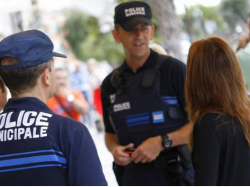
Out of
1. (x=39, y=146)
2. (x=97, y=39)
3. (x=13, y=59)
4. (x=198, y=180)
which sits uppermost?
(x=97, y=39)

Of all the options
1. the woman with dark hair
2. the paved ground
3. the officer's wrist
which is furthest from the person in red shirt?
the woman with dark hair

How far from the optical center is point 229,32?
691cm

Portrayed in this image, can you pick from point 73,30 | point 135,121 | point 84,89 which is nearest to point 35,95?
point 135,121

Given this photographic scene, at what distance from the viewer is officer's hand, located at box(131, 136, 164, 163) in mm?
2686

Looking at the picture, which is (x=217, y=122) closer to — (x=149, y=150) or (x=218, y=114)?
(x=218, y=114)

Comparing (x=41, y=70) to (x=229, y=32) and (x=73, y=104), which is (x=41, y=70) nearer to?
(x=73, y=104)

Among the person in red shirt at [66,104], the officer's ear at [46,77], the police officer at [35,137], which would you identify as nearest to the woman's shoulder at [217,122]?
the police officer at [35,137]

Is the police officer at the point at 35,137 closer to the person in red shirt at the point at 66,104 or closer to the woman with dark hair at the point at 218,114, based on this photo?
the woman with dark hair at the point at 218,114

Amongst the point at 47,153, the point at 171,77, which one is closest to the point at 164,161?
the point at 171,77

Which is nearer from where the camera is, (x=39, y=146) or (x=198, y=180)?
(x=39, y=146)

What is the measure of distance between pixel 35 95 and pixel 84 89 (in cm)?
1121

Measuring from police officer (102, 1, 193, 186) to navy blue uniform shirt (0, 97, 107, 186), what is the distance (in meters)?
1.05

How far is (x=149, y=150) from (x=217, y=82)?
0.87 metres

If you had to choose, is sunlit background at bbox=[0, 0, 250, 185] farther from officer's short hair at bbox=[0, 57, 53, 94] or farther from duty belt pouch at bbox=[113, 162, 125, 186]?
officer's short hair at bbox=[0, 57, 53, 94]
